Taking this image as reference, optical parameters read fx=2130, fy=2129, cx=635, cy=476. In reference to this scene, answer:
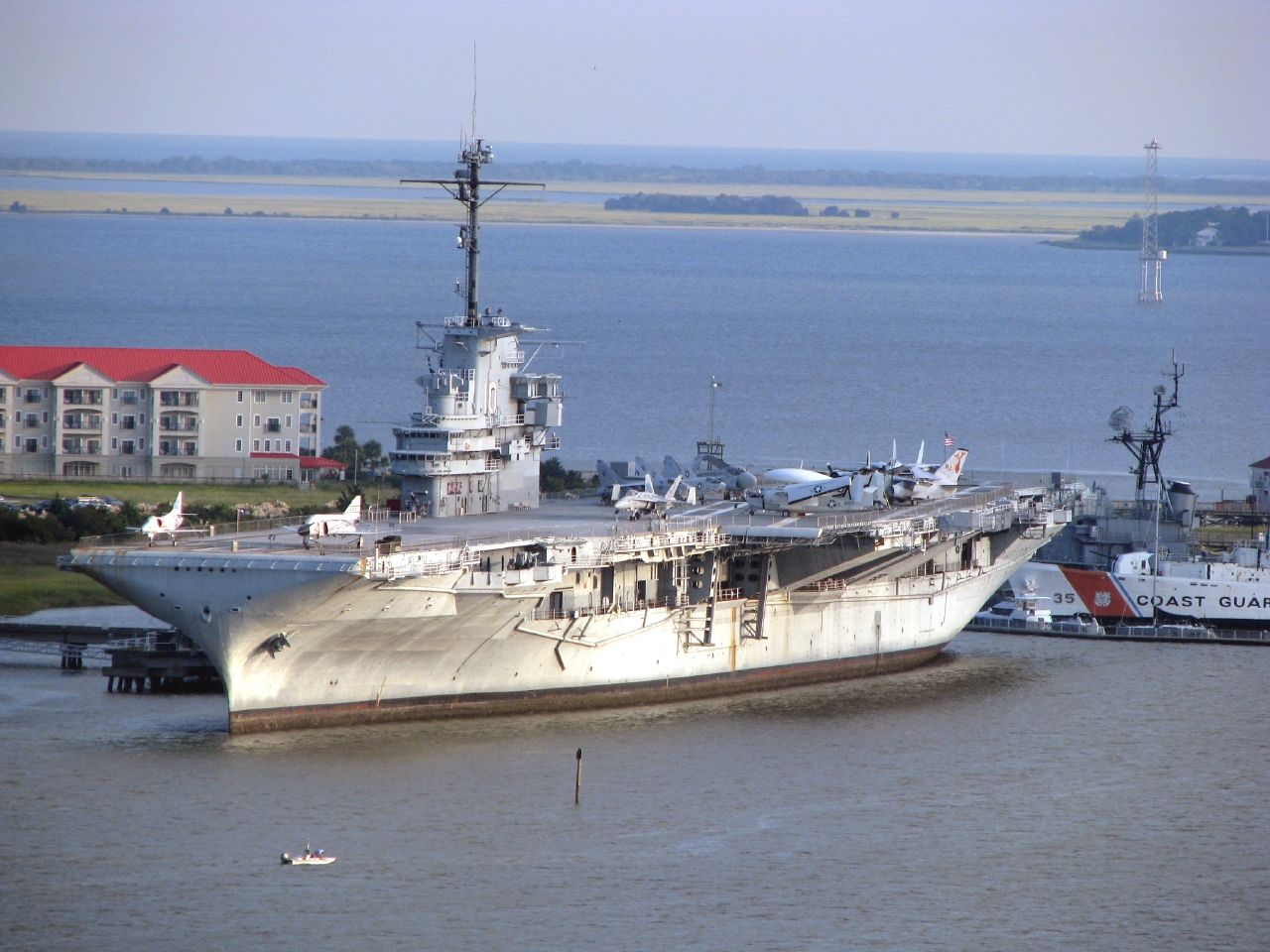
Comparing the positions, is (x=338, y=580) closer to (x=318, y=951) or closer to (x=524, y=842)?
(x=524, y=842)

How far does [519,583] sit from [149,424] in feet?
98.7

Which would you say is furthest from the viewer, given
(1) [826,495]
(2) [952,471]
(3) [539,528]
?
(2) [952,471]

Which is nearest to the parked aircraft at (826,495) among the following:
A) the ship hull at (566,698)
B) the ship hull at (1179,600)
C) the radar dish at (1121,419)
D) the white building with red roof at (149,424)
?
the ship hull at (566,698)

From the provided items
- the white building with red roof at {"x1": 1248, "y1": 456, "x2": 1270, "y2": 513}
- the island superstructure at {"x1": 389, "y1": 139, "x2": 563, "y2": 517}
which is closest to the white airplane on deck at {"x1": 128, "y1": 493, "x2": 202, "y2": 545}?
the island superstructure at {"x1": 389, "y1": 139, "x2": 563, "y2": 517}

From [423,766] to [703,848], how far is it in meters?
5.41

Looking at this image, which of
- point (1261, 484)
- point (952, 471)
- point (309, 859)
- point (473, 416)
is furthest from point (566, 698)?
point (1261, 484)

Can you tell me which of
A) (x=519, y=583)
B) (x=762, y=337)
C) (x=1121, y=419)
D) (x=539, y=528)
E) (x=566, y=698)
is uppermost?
(x=762, y=337)

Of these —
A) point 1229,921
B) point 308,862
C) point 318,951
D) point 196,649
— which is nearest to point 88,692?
point 196,649

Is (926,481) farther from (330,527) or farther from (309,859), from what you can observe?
(309,859)

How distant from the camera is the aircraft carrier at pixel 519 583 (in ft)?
113

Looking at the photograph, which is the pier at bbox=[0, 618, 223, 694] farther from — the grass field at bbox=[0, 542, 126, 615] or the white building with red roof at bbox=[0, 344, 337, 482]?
the white building with red roof at bbox=[0, 344, 337, 482]

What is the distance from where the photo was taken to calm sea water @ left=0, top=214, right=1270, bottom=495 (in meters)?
83.6

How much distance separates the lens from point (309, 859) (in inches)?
1121

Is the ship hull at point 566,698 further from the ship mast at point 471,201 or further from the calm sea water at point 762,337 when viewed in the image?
the calm sea water at point 762,337
